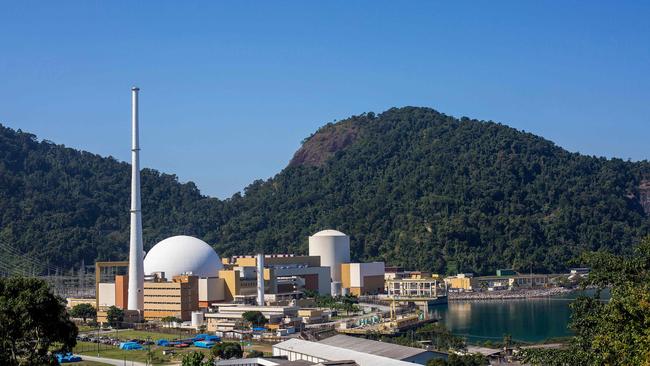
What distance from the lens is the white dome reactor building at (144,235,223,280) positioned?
2194 inches

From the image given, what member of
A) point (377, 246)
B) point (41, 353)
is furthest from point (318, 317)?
point (377, 246)

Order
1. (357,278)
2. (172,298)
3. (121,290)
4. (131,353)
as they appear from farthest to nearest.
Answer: (357,278), (121,290), (172,298), (131,353)

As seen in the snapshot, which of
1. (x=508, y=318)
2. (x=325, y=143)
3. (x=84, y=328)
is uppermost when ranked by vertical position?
(x=325, y=143)

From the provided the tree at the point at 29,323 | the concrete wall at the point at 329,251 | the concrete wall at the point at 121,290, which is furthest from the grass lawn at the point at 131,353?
the concrete wall at the point at 329,251

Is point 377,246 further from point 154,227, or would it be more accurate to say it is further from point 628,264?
point 628,264

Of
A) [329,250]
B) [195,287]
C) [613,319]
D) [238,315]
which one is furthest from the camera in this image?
[329,250]

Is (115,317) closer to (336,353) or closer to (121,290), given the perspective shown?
(121,290)

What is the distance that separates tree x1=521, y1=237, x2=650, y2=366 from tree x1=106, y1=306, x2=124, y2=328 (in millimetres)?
35490

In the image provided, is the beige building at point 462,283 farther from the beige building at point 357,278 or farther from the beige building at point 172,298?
the beige building at point 172,298

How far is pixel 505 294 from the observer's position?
2997 inches

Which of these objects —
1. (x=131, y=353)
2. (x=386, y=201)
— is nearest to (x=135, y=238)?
(x=131, y=353)

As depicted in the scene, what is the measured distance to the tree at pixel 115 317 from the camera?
1908 inches

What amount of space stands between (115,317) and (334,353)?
73.8 feet

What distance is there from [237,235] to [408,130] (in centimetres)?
3681
